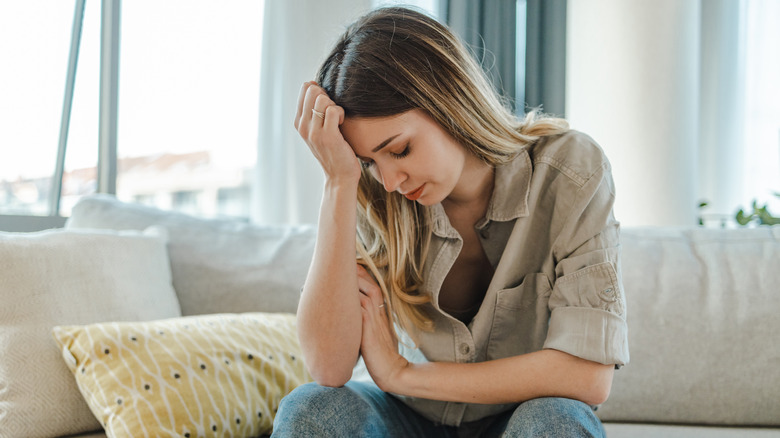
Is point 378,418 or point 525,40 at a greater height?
point 525,40

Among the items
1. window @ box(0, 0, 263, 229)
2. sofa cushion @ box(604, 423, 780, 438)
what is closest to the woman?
sofa cushion @ box(604, 423, 780, 438)

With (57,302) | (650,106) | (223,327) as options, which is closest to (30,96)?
(57,302)

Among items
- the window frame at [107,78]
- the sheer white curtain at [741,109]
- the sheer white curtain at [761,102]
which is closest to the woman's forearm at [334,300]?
the window frame at [107,78]

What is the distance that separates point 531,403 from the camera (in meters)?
0.98

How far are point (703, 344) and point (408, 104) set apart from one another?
0.94 m

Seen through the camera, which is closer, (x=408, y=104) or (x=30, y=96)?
(x=408, y=104)

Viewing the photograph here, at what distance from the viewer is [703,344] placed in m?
1.54

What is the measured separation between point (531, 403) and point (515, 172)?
1.38 ft

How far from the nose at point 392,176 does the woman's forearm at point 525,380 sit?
1.01ft

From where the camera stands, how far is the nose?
A: 3.57 ft

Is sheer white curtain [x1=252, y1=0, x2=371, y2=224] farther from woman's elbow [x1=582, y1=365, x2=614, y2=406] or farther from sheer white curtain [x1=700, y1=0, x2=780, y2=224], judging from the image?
woman's elbow [x1=582, y1=365, x2=614, y2=406]

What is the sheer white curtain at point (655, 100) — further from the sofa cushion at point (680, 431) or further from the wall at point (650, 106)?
the sofa cushion at point (680, 431)

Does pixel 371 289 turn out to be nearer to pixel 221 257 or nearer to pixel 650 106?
pixel 221 257

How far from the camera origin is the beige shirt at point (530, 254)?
1099 mm
